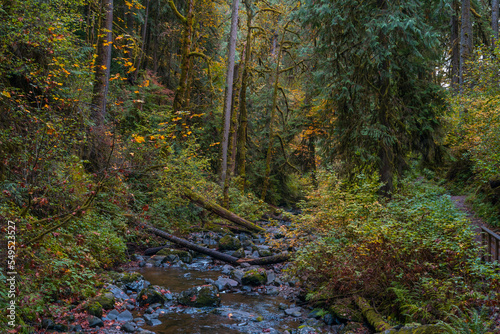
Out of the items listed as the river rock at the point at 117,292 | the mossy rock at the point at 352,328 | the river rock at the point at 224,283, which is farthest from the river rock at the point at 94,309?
the mossy rock at the point at 352,328

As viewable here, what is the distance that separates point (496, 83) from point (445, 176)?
7.26m

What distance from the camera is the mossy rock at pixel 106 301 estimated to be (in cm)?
591

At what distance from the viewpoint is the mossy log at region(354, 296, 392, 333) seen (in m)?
5.31

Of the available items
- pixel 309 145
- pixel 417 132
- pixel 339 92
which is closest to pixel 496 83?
pixel 417 132

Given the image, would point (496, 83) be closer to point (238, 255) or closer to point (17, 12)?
point (238, 255)

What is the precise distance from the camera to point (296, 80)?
21.9 m

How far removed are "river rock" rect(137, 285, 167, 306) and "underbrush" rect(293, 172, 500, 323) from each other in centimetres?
301

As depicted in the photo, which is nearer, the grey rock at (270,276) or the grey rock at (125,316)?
the grey rock at (125,316)

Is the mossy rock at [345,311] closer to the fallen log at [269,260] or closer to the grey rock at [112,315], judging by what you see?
the fallen log at [269,260]

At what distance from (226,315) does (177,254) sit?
398 centimetres

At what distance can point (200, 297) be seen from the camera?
702 cm

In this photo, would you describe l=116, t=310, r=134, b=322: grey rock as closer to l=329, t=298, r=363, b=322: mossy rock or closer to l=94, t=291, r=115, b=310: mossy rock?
l=94, t=291, r=115, b=310: mossy rock

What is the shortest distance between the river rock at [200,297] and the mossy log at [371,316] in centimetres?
295

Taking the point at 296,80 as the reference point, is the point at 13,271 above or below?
below
